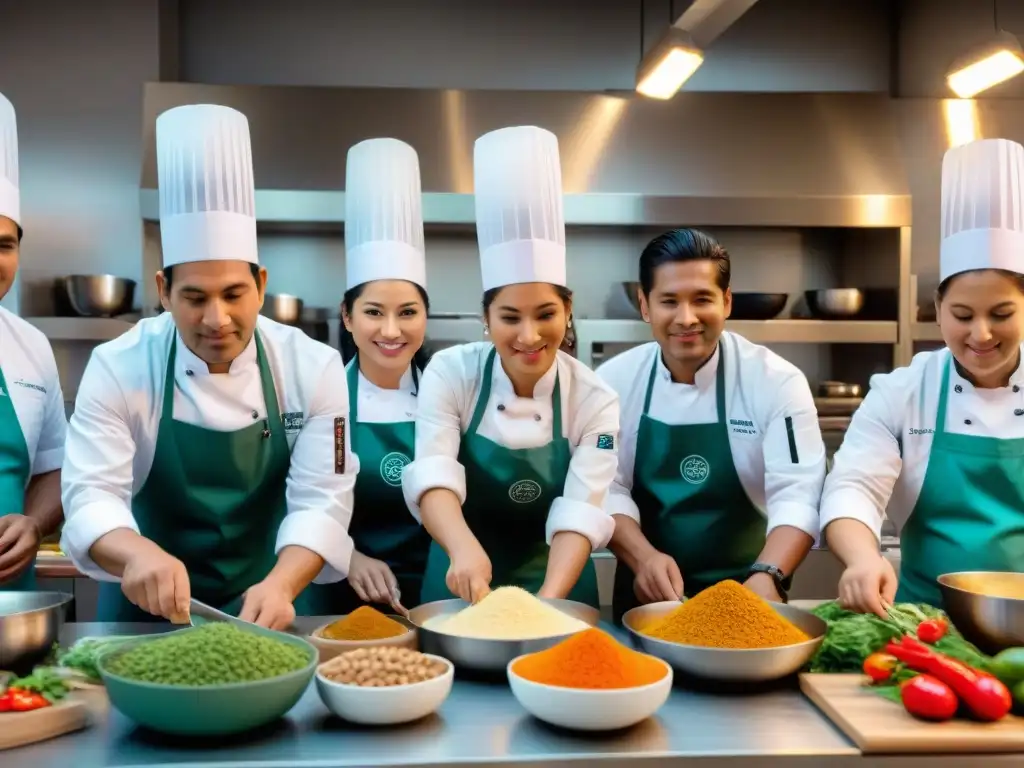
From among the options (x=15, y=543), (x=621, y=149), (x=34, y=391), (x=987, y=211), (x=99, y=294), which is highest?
(x=621, y=149)

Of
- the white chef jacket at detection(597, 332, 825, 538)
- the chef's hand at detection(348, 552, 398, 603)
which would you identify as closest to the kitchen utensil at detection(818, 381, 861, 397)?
the white chef jacket at detection(597, 332, 825, 538)

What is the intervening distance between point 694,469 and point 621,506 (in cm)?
22

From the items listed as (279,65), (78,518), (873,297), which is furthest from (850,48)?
(78,518)

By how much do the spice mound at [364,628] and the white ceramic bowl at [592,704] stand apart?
1.20 ft

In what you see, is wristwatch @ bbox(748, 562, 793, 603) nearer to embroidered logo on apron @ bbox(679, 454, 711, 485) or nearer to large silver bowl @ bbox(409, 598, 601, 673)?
embroidered logo on apron @ bbox(679, 454, 711, 485)

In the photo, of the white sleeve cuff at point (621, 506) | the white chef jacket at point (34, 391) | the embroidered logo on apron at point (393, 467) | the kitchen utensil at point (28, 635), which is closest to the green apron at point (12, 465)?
the white chef jacket at point (34, 391)

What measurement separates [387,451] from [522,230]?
77 cm

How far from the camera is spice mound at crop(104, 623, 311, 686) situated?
122cm

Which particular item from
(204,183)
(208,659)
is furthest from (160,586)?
(204,183)

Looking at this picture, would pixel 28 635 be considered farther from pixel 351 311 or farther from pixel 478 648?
pixel 351 311

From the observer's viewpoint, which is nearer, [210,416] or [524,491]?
[210,416]

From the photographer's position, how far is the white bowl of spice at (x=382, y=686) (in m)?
1.26

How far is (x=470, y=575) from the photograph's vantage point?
173 centimetres

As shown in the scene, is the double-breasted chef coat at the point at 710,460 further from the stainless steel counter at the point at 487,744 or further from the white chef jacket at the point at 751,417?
the stainless steel counter at the point at 487,744
